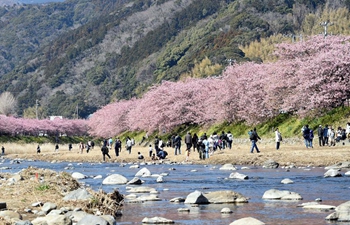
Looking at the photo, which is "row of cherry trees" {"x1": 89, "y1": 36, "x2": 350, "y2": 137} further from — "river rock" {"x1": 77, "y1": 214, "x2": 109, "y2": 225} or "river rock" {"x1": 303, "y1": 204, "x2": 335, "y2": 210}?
"river rock" {"x1": 77, "y1": 214, "x2": 109, "y2": 225}

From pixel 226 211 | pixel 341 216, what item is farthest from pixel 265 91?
pixel 341 216

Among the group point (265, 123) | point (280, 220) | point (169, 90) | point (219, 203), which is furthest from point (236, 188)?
point (169, 90)

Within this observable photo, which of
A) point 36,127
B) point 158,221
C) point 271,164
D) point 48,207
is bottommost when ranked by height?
point 158,221

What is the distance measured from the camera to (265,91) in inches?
2886

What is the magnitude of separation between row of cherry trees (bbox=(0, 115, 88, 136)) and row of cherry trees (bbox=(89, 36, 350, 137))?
55324 mm

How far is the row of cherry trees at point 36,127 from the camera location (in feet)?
529

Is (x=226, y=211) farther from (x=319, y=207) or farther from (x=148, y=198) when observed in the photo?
(x=148, y=198)

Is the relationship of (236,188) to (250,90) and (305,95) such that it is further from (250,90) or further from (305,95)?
(250,90)

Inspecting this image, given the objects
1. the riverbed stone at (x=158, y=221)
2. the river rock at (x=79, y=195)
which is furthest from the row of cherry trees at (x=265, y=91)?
the riverbed stone at (x=158, y=221)

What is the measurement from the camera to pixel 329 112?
61.9m

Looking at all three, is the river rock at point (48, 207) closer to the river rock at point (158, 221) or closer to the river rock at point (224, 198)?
the river rock at point (158, 221)

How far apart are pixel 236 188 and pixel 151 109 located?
80.5 m

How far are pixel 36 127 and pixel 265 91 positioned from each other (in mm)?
114472

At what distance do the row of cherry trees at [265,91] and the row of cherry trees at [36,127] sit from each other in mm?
55324
